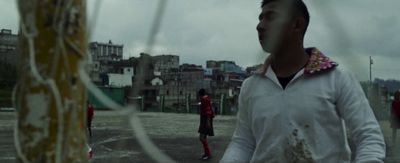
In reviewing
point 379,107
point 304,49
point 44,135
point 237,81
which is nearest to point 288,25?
point 304,49

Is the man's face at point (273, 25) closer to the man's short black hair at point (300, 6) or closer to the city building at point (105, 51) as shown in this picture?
the man's short black hair at point (300, 6)

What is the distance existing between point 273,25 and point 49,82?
1136mm

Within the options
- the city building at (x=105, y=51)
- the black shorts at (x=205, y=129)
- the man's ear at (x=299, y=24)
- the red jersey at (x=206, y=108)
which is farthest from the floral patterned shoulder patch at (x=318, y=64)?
the red jersey at (x=206, y=108)

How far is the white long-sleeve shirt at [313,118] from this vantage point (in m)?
2.40

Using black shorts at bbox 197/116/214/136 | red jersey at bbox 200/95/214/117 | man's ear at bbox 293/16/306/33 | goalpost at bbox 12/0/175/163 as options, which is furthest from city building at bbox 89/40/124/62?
red jersey at bbox 200/95/214/117

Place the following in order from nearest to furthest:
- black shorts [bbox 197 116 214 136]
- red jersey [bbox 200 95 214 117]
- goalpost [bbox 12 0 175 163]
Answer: goalpost [bbox 12 0 175 163]
black shorts [bbox 197 116 214 136]
red jersey [bbox 200 95 214 117]

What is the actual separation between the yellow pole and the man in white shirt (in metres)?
0.98

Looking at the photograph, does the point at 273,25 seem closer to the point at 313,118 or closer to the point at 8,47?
the point at 313,118

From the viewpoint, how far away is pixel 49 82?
1.49 meters

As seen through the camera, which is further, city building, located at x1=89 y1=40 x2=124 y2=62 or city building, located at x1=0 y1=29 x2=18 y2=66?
city building, located at x1=0 y1=29 x2=18 y2=66

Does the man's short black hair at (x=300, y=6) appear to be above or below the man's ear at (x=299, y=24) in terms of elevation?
above

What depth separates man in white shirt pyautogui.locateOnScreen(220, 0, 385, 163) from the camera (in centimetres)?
240

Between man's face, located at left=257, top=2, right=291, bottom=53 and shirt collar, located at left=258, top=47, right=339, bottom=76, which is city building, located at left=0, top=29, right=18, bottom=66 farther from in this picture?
shirt collar, located at left=258, top=47, right=339, bottom=76

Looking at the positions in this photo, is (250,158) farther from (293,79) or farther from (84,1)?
(84,1)
